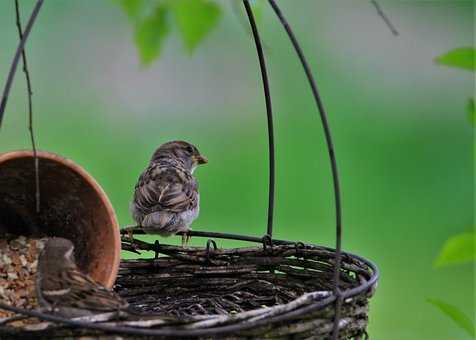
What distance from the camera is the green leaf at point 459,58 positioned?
1.31 metres

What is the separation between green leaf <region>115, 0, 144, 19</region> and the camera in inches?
74.0

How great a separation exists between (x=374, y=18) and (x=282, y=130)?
82.1 inches

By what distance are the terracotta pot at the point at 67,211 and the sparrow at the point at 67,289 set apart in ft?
0.85

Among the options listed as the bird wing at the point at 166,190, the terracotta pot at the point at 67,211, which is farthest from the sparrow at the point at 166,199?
the terracotta pot at the point at 67,211

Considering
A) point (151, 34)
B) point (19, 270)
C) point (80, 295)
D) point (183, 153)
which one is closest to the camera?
point (151, 34)

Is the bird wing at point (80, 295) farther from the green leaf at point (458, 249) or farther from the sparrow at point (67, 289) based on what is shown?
the green leaf at point (458, 249)

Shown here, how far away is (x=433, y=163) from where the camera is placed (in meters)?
6.74

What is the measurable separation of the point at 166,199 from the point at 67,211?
3.74 ft

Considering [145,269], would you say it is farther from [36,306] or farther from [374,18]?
[374,18]

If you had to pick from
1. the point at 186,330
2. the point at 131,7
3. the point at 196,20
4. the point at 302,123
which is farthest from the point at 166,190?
the point at 302,123

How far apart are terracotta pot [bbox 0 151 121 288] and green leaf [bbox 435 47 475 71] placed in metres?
1.35

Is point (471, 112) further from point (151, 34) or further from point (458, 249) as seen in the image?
point (151, 34)

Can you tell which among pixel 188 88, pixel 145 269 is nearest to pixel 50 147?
pixel 188 88

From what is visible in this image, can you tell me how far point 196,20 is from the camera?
1.66 meters
